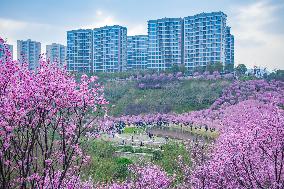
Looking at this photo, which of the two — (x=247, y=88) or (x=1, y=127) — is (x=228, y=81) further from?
(x=1, y=127)

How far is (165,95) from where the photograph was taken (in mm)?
83312

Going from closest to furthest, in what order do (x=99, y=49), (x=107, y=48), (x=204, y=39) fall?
1. (x=204, y=39)
2. (x=107, y=48)
3. (x=99, y=49)

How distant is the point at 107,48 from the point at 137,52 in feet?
37.4

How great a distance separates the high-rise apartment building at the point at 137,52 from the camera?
12800 centimetres

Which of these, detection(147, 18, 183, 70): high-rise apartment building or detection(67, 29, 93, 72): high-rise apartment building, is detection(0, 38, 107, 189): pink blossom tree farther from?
detection(67, 29, 93, 72): high-rise apartment building

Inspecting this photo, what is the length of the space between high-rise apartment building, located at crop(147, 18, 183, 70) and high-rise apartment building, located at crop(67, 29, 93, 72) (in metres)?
18.7

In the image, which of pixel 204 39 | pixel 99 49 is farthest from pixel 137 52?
pixel 204 39

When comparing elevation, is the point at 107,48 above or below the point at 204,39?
below

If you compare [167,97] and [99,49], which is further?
[99,49]

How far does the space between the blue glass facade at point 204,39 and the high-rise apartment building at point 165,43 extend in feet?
11.8

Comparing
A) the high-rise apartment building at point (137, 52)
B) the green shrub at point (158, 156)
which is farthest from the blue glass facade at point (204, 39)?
the green shrub at point (158, 156)

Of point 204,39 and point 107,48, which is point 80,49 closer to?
point 107,48

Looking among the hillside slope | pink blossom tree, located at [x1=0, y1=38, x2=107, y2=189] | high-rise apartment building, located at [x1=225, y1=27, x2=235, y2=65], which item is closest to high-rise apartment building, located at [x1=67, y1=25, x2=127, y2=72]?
the hillside slope

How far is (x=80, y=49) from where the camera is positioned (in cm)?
12581
